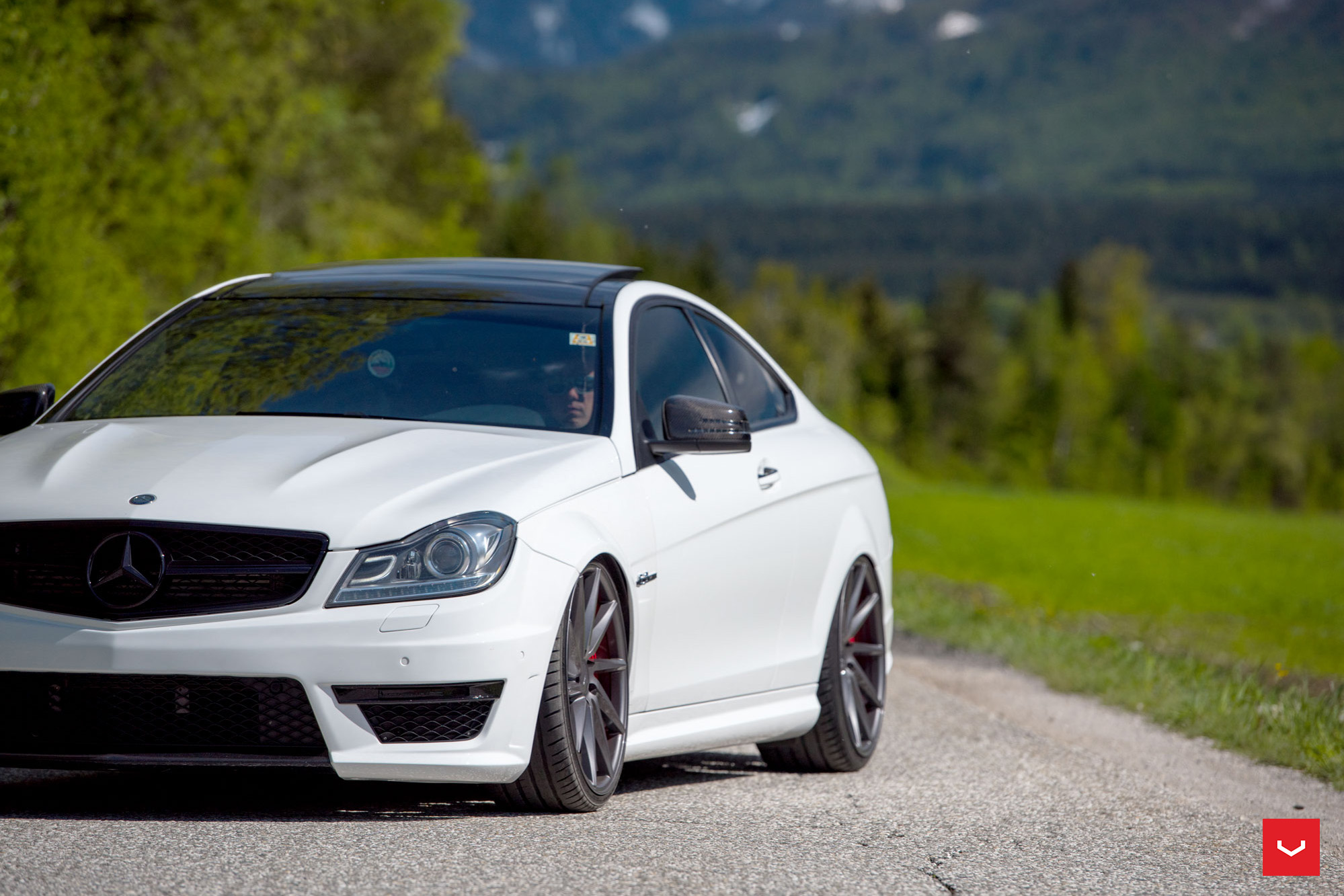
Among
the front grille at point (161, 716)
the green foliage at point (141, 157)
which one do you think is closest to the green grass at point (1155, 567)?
the green foliage at point (141, 157)

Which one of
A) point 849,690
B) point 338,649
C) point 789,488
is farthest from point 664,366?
point 338,649

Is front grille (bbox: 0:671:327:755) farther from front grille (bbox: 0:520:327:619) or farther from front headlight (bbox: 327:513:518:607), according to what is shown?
front headlight (bbox: 327:513:518:607)

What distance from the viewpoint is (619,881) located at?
4164 mm

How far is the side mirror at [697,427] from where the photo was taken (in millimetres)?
5512

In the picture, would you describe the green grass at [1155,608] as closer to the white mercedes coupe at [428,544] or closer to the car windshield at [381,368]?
the white mercedes coupe at [428,544]

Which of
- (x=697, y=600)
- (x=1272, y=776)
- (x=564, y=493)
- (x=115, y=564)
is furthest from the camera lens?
(x=1272, y=776)

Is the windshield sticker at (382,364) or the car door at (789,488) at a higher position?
the windshield sticker at (382,364)

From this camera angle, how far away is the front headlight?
4449 mm

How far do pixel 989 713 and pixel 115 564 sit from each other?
5.58 metres

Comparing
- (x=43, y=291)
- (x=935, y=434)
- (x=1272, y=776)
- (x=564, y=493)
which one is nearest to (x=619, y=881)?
(x=564, y=493)

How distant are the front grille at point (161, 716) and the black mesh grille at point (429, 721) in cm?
16

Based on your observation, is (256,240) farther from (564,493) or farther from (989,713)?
(564,493)

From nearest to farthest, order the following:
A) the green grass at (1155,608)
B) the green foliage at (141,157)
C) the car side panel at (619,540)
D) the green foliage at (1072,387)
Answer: the car side panel at (619,540)
the green grass at (1155,608)
the green foliage at (141,157)
the green foliage at (1072,387)

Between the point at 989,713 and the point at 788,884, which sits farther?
the point at 989,713
